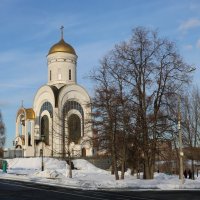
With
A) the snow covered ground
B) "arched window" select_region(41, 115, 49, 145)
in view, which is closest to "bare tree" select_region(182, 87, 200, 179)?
the snow covered ground

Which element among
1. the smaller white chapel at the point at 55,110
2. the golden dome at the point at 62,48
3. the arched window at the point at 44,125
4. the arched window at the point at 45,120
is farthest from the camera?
the golden dome at the point at 62,48

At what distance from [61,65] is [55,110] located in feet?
30.2

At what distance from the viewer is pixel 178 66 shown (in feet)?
106

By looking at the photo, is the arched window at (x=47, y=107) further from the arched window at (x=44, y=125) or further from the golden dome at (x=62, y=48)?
the golden dome at (x=62, y=48)

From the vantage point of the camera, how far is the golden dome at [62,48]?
69.6m

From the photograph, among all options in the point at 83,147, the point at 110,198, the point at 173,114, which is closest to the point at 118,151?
the point at 173,114

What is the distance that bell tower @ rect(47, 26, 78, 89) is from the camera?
6912cm

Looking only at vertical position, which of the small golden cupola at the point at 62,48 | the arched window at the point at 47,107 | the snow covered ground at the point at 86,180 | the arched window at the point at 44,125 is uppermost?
the small golden cupola at the point at 62,48

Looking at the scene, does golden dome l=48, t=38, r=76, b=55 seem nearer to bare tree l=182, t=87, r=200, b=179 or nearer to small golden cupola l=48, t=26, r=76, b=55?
small golden cupola l=48, t=26, r=76, b=55

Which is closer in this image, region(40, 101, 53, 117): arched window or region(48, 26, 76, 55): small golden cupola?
region(40, 101, 53, 117): arched window

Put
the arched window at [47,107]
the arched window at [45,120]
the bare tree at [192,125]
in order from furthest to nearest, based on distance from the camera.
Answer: the arched window at [47,107] → the arched window at [45,120] → the bare tree at [192,125]

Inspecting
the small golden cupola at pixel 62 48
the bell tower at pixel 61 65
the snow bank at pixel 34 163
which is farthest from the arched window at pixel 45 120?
the small golden cupola at pixel 62 48

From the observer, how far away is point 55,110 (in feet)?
208

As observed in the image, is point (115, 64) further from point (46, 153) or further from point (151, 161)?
point (46, 153)
